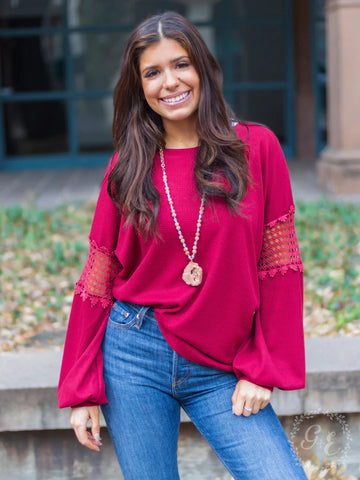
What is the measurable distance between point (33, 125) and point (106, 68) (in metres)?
1.56

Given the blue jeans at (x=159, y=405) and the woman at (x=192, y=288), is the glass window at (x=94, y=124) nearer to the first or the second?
the woman at (x=192, y=288)

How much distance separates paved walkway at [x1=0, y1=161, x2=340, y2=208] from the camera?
866 centimetres

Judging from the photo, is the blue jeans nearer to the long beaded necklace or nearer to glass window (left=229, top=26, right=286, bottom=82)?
the long beaded necklace

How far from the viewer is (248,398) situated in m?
2.00

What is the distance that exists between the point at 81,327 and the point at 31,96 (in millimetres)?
10429

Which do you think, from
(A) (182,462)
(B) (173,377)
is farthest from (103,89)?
(B) (173,377)

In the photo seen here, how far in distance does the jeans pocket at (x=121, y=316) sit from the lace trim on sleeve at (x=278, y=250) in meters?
0.40

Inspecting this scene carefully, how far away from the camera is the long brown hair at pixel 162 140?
2.06m

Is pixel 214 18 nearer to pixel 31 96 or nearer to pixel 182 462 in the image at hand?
pixel 31 96

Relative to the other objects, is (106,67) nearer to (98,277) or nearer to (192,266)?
(98,277)

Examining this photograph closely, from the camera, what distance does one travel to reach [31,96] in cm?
1202

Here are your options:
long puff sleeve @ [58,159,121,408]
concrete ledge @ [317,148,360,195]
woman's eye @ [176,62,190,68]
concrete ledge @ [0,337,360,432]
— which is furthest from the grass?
woman's eye @ [176,62,190,68]

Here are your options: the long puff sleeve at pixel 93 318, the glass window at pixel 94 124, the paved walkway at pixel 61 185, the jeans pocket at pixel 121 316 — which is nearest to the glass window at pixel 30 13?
the glass window at pixel 94 124

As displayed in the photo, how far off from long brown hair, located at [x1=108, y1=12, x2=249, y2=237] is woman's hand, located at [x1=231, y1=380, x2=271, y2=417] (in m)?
0.50
